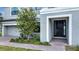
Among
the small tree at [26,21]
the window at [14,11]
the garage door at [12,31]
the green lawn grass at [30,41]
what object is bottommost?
the green lawn grass at [30,41]

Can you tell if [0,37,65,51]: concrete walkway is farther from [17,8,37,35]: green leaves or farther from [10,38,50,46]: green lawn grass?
[17,8,37,35]: green leaves

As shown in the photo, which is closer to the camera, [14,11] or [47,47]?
[47,47]

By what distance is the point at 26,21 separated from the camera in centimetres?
508

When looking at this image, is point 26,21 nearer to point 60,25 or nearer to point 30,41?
point 30,41

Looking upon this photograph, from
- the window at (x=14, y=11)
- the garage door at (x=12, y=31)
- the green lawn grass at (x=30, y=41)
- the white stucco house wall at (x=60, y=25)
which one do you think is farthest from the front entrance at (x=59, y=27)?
the window at (x=14, y=11)

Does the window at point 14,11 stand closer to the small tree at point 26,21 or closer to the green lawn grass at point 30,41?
the small tree at point 26,21

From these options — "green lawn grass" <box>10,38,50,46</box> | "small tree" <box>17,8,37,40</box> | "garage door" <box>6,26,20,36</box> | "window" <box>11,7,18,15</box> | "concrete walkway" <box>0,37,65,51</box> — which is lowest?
"concrete walkway" <box>0,37,65,51</box>

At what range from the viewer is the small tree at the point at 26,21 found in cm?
502

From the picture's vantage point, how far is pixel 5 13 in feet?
17.1

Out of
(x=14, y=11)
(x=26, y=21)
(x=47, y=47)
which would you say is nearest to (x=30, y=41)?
(x=47, y=47)

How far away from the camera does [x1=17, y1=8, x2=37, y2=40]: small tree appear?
5023 mm

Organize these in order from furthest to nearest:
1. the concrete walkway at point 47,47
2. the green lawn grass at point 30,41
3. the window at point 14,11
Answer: the window at point 14,11 → the green lawn grass at point 30,41 → the concrete walkway at point 47,47

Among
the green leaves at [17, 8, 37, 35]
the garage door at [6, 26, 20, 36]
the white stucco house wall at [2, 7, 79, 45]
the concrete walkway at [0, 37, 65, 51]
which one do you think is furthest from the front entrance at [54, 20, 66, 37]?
the garage door at [6, 26, 20, 36]

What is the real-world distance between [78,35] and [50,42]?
2.75 feet
